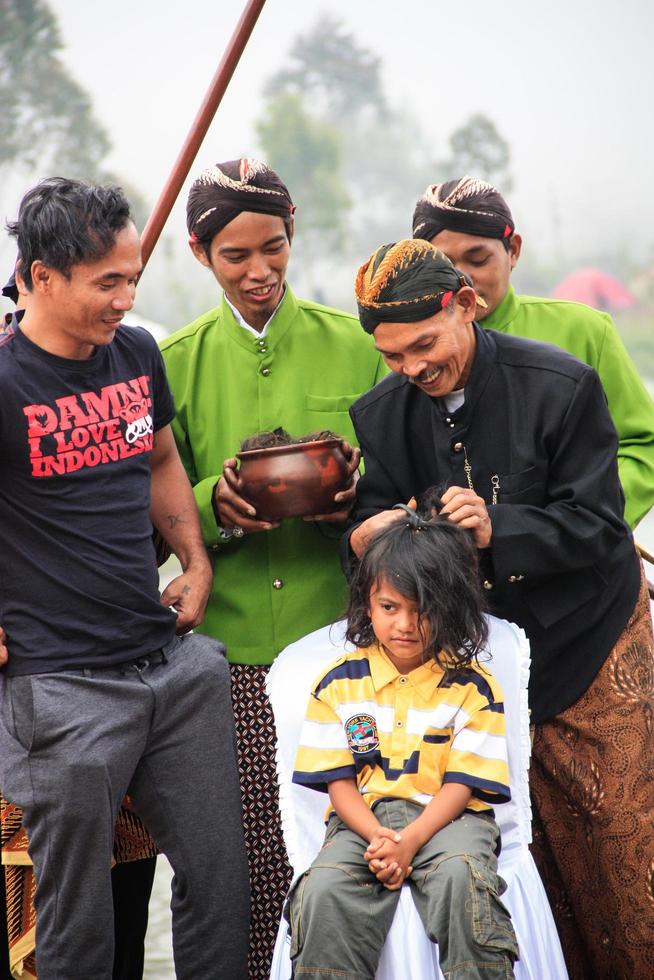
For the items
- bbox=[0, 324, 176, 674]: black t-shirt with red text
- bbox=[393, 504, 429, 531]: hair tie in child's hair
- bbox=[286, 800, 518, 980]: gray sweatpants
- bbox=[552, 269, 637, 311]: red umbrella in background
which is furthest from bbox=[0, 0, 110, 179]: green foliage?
bbox=[286, 800, 518, 980]: gray sweatpants

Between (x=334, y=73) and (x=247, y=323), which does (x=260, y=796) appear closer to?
(x=247, y=323)

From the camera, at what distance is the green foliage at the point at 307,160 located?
16750 mm

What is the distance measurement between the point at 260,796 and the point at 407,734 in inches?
28.5

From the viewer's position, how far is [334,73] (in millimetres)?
17750

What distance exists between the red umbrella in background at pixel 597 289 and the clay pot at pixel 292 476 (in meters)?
12.5

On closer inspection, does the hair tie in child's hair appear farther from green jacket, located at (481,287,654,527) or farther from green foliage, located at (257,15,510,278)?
green foliage, located at (257,15,510,278)

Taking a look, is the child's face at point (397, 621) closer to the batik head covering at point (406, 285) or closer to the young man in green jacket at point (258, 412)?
the young man in green jacket at point (258, 412)

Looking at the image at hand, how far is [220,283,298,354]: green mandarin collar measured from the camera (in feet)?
10.5

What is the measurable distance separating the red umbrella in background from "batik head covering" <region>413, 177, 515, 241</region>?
11913mm

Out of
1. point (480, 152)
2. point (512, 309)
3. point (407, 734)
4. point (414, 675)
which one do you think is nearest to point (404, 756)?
point (407, 734)

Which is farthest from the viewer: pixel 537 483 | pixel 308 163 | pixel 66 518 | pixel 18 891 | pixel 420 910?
pixel 308 163

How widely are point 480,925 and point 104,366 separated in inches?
54.0

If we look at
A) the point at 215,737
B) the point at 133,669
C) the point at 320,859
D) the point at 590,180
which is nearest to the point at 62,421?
the point at 133,669

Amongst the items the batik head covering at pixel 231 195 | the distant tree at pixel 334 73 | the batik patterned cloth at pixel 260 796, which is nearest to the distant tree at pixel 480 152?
the distant tree at pixel 334 73
